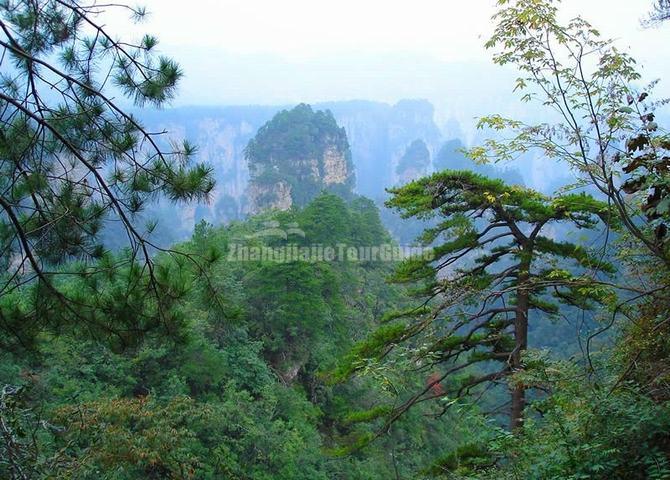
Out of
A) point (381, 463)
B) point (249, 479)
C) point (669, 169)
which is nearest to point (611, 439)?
point (669, 169)

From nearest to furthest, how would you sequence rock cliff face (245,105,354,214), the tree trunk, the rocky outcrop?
the tree trunk → the rocky outcrop → rock cliff face (245,105,354,214)

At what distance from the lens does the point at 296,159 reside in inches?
1720

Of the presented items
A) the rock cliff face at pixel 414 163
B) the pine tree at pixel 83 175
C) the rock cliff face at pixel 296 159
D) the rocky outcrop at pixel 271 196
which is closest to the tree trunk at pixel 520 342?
the pine tree at pixel 83 175

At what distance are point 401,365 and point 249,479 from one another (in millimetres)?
5413

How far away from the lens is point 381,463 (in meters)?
11.6

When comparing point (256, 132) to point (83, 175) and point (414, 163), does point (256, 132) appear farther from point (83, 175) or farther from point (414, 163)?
point (83, 175)

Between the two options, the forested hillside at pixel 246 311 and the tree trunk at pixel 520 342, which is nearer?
the forested hillside at pixel 246 311

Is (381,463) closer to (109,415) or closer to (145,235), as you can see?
(109,415)

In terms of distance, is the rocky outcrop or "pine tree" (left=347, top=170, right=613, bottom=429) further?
the rocky outcrop

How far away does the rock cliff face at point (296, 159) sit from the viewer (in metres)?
41.0

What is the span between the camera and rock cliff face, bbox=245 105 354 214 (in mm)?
41031

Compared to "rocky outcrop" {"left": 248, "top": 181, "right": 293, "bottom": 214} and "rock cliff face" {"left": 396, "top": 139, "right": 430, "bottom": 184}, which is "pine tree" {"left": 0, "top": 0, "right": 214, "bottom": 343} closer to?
"rocky outcrop" {"left": 248, "top": 181, "right": 293, "bottom": 214}

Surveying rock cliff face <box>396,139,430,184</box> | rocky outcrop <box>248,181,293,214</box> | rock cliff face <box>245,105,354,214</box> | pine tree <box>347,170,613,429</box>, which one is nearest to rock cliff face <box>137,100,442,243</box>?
rock cliff face <box>396,139,430,184</box>

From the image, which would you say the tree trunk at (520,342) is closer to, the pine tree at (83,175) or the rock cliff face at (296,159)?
the pine tree at (83,175)
